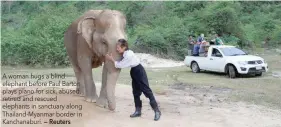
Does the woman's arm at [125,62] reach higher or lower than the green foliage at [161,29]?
lower

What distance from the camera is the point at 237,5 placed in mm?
44344

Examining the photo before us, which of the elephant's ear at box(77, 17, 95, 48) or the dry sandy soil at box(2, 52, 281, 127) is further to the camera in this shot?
the elephant's ear at box(77, 17, 95, 48)

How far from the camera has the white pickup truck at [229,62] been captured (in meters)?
18.6

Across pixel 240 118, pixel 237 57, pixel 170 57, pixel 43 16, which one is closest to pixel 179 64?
pixel 170 57

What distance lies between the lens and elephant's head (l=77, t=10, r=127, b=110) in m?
8.75

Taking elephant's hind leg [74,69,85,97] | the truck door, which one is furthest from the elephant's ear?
the truck door

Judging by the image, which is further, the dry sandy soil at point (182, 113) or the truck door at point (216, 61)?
the truck door at point (216, 61)

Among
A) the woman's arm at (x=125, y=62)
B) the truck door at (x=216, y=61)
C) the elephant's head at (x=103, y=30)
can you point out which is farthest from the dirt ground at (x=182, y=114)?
the truck door at (x=216, y=61)

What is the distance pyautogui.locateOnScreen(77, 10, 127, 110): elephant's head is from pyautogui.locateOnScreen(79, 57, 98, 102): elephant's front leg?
12.0 inches

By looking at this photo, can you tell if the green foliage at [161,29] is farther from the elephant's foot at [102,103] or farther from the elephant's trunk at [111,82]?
the elephant's trunk at [111,82]

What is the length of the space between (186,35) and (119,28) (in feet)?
79.0

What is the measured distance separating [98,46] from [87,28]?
651 mm

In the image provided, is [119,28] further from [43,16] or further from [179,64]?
[43,16]

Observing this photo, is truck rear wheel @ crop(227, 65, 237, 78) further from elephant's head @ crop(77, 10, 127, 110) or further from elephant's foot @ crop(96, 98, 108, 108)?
elephant's foot @ crop(96, 98, 108, 108)
